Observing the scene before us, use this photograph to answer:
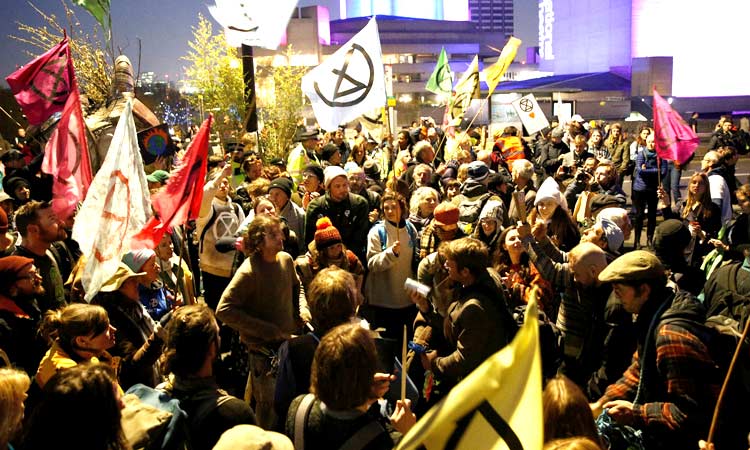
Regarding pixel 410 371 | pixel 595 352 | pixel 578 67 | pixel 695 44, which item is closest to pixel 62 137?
pixel 410 371

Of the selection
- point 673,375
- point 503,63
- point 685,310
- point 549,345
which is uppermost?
point 503,63

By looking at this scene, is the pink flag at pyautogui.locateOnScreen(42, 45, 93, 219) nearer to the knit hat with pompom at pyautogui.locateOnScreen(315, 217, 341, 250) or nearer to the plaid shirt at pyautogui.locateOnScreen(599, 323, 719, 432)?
the knit hat with pompom at pyautogui.locateOnScreen(315, 217, 341, 250)

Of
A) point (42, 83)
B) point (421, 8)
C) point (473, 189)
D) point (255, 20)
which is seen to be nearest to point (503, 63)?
point (473, 189)

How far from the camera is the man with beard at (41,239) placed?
473 centimetres

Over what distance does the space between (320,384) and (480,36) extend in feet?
330

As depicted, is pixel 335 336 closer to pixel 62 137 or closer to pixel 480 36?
pixel 62 137

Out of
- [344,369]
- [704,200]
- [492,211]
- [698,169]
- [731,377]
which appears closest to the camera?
[344,369]

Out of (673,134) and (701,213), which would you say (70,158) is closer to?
(701,213)

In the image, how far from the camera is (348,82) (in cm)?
673

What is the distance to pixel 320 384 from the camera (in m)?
2.63

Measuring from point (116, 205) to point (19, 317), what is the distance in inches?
35.0

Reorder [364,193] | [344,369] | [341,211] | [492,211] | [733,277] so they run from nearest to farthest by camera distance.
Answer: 1. [344,369]
2. [733,277]
3. [492,211]
4. [341,211]
5. [364,193]

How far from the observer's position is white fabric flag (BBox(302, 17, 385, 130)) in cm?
659

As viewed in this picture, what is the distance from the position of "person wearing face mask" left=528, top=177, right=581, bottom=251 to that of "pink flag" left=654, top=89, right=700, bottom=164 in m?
3.06
